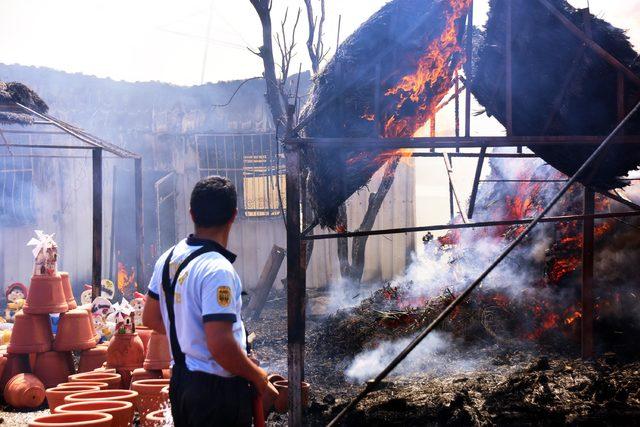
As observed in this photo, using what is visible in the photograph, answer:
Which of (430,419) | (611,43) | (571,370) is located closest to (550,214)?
(571,370)

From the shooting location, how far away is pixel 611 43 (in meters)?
6.68

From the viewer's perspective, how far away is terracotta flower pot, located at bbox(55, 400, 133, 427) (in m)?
5.01

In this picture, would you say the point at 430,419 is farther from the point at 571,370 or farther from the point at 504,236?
the point at 504,236

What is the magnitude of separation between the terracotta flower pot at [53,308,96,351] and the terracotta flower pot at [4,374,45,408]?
605 millimetres

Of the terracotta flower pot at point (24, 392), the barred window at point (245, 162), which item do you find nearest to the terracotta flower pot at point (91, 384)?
the terracotta flower pot at point (24, 392)

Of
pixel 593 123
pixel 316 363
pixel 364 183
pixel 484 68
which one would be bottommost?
pixel 316 363

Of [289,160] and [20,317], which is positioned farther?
[20,317]

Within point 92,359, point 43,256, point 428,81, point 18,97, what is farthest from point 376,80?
point 18,97

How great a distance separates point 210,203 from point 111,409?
8.17ft

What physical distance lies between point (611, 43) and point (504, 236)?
595 cm

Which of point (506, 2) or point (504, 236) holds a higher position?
point (506, 2)

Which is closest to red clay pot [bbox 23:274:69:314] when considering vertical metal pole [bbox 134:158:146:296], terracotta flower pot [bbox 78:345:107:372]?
terracotta flower pot [bbox 78:345:107:372]

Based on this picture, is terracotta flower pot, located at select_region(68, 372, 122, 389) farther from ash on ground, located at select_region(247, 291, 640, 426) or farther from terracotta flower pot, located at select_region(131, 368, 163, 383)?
ash on ground, located at select_region(247, 291, 640, 426)

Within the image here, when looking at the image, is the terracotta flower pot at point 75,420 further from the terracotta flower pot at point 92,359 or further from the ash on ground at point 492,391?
the terracotta flower pot at point 92,359
